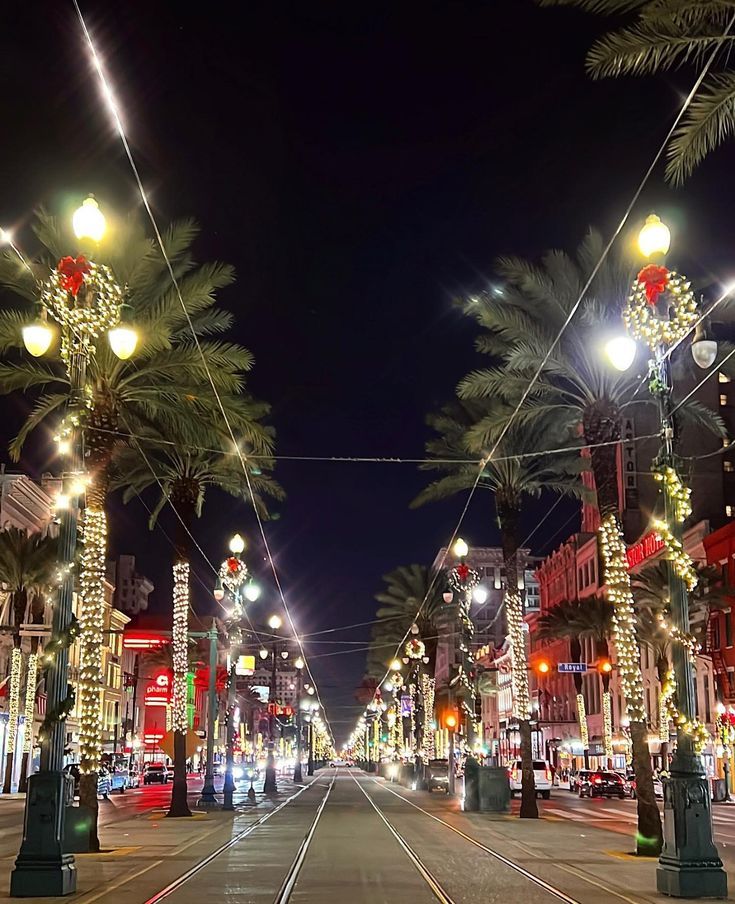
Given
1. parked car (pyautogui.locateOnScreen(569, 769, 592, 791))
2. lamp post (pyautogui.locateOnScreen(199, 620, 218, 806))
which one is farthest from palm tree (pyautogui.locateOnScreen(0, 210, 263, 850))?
parked car (pyautogui.locateOnScreen(569, 769, 592, 791))

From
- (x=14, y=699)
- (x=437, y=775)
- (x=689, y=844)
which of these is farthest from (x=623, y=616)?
(x=14, y=699)

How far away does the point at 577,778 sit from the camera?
67812mm

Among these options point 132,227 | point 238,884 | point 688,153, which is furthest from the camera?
point 132,227

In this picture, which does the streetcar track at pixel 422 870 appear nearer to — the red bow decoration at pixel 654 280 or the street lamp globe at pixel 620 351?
the street lamp globe at pixel 620 351

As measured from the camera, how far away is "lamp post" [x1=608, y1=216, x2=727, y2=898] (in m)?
16.2

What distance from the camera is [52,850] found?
15859 mm

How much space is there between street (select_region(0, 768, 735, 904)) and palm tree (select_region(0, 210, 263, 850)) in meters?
3.89

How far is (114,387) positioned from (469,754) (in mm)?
24089

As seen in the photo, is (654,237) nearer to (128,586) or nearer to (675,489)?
(675,489)

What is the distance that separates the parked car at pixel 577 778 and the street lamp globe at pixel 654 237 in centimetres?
5198

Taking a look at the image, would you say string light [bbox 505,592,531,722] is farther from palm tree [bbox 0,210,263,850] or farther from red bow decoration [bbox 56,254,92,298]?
red bow decoration [bbox 56,254,92,298]

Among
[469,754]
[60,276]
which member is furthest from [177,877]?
[469,754]

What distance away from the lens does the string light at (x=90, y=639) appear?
76.6ft

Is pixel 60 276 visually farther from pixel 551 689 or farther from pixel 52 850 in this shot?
pixel 551 689
